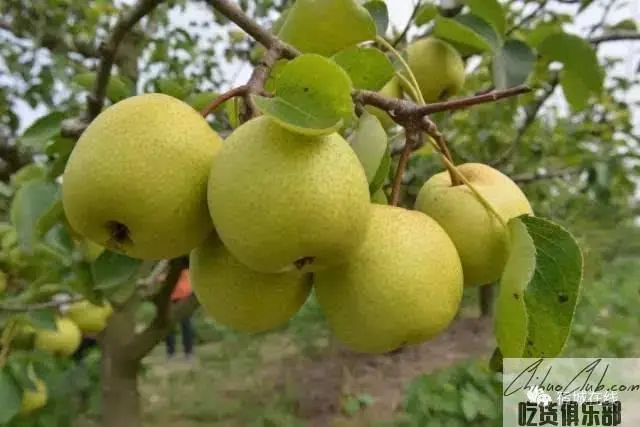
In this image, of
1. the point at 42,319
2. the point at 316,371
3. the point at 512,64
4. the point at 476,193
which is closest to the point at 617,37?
the point at 512,64

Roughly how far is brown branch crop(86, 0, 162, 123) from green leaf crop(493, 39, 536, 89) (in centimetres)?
52

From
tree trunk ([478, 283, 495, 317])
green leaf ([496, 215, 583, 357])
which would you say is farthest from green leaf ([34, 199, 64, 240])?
tree trunk ([478, 283, 495, 317])

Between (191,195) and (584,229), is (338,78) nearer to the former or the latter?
(191,195)

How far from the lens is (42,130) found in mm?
1146

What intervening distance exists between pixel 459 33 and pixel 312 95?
0.51 m

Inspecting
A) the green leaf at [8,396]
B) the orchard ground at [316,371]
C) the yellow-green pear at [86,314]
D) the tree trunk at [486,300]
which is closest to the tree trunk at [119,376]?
the yellow-green pear at [86,314]

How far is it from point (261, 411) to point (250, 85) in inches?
152

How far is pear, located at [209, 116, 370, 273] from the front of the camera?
1.94ft

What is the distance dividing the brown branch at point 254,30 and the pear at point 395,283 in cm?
18

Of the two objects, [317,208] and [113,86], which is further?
[113,86]

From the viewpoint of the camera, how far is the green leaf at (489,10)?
3.57 feet

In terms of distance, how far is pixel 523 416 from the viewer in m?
1.73

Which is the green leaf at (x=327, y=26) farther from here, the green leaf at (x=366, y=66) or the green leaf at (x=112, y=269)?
the green leaf at (x=112, y=269)

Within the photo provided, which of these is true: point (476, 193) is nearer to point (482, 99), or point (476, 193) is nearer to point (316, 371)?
point (482, 99)
